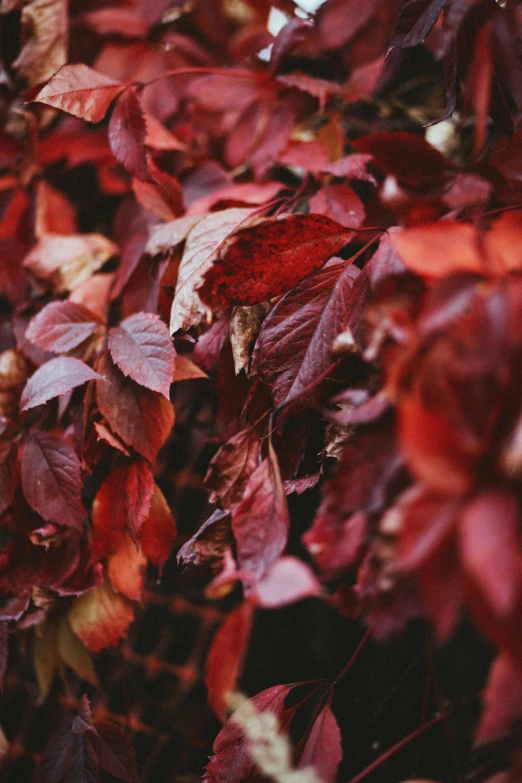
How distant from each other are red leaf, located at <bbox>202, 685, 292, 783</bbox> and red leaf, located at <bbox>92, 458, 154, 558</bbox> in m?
0.19

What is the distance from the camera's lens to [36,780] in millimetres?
623

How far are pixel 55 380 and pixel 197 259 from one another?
182 mm

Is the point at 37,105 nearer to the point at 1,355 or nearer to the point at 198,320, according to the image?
the point at 1,355

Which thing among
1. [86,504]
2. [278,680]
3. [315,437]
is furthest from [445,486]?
[278,680]

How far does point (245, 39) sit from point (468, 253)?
0.87 metres

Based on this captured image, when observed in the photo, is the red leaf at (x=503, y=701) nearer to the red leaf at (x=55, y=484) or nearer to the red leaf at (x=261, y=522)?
the red leaf at (x=261, y=522)

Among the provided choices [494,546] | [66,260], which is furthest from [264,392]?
[66,260]

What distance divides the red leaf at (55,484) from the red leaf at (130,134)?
0.30m

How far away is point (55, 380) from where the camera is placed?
53cm

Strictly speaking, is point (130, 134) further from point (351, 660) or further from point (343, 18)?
point (351, 660)

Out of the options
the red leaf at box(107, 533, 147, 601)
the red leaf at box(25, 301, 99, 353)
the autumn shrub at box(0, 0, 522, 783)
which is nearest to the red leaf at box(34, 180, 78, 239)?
the autumn shrub at box(0, 0, 522, 783)

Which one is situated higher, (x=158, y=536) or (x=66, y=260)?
(x=66, y=260)

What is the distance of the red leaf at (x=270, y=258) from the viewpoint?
0.44m

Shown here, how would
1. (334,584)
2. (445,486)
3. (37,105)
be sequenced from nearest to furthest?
1. (445,486)
2. (334,584)
3. (37,105)
